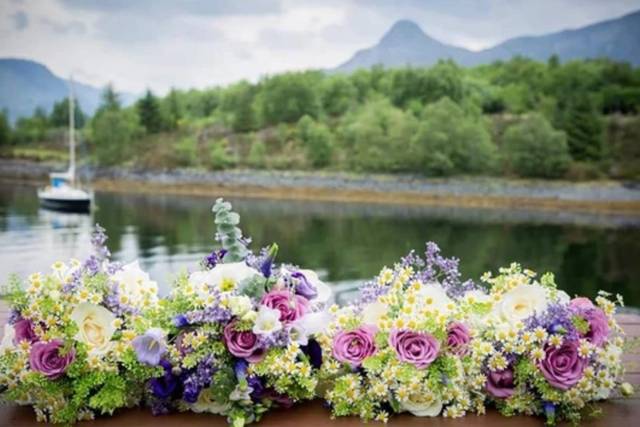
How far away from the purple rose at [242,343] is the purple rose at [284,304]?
0.07 m

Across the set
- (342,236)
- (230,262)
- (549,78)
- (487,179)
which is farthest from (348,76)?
(230,262)

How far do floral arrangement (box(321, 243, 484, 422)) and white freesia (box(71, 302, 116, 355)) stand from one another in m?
0.44

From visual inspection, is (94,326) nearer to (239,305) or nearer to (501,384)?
(239,305)

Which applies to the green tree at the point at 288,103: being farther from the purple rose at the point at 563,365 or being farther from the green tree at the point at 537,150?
the purple rose at the point at 563,365

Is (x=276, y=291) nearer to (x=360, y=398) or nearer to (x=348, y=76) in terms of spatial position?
(x=360, y=398)

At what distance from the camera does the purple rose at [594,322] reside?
149cm

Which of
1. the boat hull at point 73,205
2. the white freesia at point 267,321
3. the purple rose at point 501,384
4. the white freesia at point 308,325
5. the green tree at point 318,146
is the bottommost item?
the boat hull at point 73,205

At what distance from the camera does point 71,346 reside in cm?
141

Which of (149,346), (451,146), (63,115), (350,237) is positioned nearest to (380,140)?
(451,146)

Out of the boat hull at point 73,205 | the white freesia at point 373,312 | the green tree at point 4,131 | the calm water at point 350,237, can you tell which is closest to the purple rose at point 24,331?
the white freesia at point 373,312

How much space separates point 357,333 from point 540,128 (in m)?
38.8

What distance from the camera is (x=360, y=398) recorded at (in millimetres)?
1451

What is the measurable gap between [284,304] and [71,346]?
1.40 feet

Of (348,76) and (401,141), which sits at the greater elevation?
(348,76)
